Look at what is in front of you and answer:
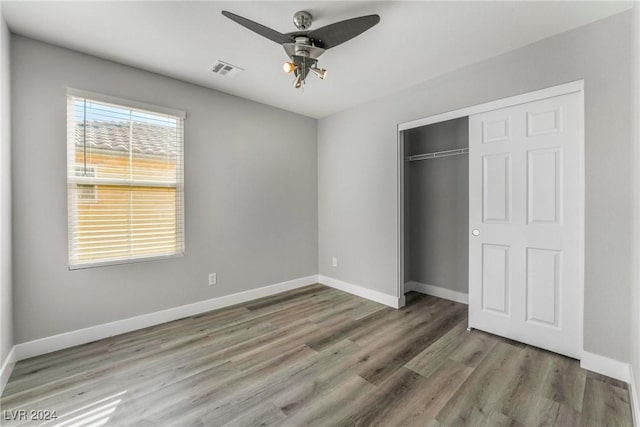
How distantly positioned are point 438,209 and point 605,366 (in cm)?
224

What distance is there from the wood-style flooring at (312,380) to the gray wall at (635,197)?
40 centimetres

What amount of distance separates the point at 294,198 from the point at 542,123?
3.03 meters

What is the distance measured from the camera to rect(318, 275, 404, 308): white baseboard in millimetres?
3475

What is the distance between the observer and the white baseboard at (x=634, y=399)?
158 cm

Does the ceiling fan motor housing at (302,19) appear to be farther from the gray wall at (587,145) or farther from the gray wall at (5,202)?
the gray wall at (5,202)

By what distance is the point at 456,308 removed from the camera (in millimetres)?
3422

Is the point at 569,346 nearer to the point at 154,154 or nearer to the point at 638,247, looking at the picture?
the point at 638,247

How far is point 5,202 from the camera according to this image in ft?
6.82

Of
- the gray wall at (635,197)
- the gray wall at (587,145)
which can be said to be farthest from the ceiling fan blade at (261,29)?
the gray wall at (635,197)

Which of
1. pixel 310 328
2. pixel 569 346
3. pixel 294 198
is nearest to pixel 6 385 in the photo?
pixel 310 328

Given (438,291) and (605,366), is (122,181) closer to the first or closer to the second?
(438,291)

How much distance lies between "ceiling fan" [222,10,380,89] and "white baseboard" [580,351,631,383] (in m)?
2.95

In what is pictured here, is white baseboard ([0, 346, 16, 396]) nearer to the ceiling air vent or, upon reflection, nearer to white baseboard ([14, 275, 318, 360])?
white baseboard ([14, 275, 318, 360])

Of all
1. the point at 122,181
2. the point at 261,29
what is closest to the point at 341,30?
the point at 261,29
